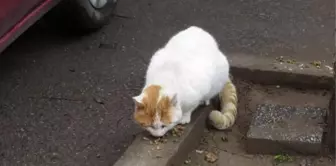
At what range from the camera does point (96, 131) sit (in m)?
4.30

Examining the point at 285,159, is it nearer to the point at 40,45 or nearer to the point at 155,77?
the point at 155,77

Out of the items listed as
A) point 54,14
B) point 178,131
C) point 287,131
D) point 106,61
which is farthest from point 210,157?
point 54,14

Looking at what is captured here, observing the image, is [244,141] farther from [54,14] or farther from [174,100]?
[54,14]

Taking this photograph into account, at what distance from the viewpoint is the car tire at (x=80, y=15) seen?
536 cm

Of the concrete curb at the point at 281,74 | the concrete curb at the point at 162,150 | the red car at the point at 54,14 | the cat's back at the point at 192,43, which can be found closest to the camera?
the concrete curb at the point at 162,150

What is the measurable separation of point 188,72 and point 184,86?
9 cm

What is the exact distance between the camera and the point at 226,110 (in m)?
4.23

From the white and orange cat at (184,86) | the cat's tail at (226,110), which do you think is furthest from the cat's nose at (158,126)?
the cat's tail at (226,110)

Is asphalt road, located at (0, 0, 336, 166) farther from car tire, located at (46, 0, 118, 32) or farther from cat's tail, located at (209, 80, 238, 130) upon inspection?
cat's tail, located at (209, 80, 238, 130)

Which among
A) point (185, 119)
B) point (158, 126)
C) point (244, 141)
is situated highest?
point (158, 126)

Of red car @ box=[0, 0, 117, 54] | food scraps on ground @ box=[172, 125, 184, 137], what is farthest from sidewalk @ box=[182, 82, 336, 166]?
red car @ box=[0, 0, 117, 54]

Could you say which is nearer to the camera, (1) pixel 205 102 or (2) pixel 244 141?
(2) pixel 244 141

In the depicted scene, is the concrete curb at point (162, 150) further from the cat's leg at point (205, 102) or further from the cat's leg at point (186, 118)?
the cat's leg at point (205, 102)

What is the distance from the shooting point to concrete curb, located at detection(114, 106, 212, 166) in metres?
3.60
